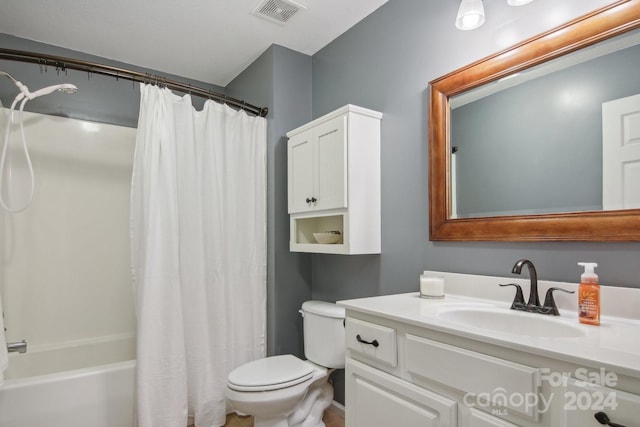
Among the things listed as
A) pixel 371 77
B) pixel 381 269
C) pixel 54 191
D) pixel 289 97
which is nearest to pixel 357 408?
pixel 381 269

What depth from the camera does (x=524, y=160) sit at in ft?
4.63

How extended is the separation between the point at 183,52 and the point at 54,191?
1.34 metres

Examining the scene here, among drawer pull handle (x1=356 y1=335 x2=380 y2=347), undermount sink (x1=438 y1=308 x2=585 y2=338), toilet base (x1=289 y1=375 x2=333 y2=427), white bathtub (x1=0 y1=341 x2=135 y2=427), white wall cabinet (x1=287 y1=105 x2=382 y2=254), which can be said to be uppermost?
white wall cabinet (x1=287 y1=105 x2=382 y2=254)

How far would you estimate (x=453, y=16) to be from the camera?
1656 millimetres

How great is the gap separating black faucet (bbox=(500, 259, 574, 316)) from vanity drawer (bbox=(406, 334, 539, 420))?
0.41 meters

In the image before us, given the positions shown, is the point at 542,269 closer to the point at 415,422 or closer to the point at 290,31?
the point at 415,422

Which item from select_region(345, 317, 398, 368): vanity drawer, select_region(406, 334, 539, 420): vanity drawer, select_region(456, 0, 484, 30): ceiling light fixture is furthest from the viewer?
select_region(456, 0, 484, 30): ceiling light fixture

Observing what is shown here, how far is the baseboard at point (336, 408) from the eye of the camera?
2219 millimetres

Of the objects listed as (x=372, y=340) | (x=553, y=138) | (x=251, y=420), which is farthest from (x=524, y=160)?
(x=251, y=420)

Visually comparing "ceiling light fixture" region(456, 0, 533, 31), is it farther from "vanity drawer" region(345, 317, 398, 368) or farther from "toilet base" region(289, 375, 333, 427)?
"toilet base" region(289, 375, 333, 427)

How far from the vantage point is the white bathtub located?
1679mm

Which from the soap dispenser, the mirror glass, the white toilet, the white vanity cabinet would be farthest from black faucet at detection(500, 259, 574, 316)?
the white toilet

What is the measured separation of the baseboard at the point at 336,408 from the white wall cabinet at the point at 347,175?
39.4 inches

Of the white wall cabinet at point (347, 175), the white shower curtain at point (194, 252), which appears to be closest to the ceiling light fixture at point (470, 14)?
the white wall cabinet at point (347, 175)
